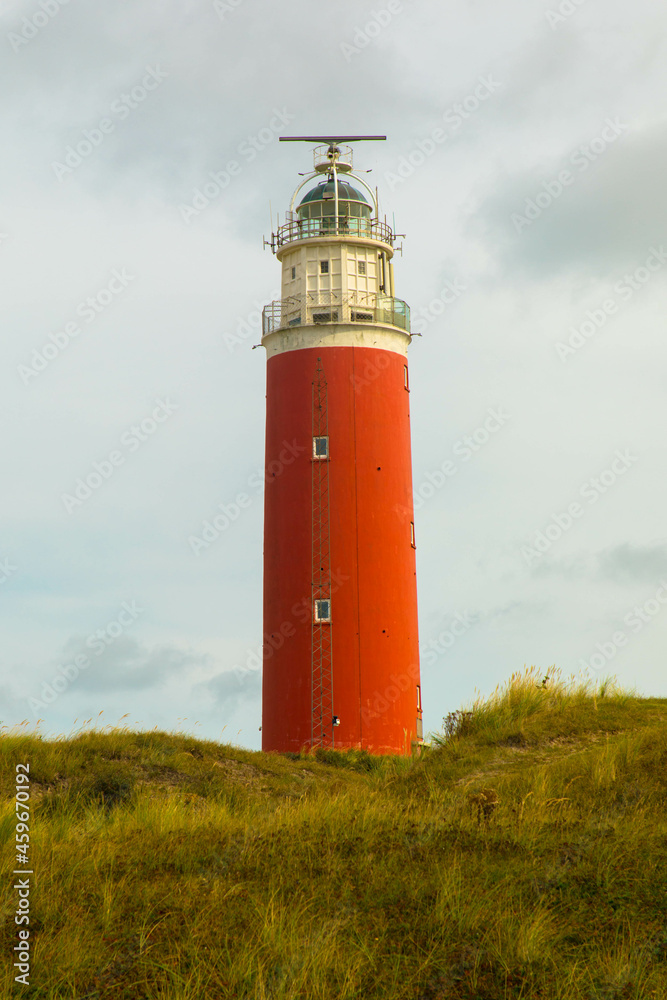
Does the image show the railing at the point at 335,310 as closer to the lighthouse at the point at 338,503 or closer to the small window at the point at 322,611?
the lighthouse at the point at 338,503

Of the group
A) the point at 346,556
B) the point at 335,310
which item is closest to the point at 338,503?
the point at 346,556

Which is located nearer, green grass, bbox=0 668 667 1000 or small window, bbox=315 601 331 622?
green grass, bbox=0 668 667 1000

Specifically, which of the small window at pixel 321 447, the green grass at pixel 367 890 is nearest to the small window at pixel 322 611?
the small window at pixel 321 447

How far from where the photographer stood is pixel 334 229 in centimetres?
3591

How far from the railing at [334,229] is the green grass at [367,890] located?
23.3 m

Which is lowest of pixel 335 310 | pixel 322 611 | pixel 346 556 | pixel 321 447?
pixel 322 611

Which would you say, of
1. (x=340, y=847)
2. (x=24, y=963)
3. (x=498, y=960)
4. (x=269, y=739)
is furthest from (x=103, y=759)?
(x=269, y=739)

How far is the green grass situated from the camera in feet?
29.6

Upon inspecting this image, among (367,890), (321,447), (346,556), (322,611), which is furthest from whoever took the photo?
(321,447)

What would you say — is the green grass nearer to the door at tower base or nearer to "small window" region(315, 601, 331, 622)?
the door at tower base

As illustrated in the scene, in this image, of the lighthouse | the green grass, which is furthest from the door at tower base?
the green grass

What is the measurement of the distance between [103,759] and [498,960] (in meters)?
11.8

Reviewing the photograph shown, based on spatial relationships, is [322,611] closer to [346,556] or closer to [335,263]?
[346,556]

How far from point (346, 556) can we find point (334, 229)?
11129 millimetres
